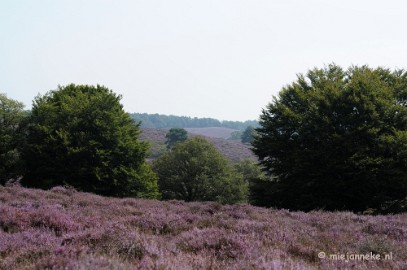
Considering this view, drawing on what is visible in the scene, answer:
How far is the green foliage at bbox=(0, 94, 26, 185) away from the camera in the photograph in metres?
27.9

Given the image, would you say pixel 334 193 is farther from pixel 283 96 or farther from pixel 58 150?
pixel 58 150

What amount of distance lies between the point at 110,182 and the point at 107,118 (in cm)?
524

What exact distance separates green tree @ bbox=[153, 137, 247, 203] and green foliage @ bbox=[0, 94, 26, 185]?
16518mm

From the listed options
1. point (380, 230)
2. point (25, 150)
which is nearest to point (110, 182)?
point (25, 150)

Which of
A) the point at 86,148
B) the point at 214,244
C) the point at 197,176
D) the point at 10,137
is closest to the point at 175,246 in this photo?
the point at 214,244

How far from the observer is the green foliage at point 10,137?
91.6ft

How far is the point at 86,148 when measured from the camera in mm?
26219

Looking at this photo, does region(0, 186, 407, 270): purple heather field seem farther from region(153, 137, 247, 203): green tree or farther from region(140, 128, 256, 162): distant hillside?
region(140, 128, 256, 162): distant hillside

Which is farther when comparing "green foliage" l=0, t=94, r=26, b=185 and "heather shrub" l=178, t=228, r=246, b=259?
"green foliage" l=0, t=94, r=26, b=185

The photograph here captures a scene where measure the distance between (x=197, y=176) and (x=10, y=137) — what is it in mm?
19473

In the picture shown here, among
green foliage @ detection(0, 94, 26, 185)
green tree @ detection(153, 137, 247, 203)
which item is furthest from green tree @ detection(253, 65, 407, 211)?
green foliage @ detection(0, 94, 26, 185)

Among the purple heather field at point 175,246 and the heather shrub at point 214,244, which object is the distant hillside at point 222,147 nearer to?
the purple heather field at point 175,246

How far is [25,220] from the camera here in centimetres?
675

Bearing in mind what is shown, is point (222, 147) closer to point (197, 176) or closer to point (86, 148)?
point (197, 176)
